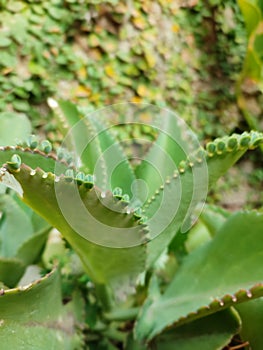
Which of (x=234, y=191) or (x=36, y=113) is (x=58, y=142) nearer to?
(x=36, y=113)

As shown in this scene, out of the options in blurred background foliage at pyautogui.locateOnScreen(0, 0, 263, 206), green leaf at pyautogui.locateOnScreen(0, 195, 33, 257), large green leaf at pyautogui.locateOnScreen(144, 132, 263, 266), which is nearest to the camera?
large green leaf at pyautogui.locateOnScreen(144, 132, 263, 266)

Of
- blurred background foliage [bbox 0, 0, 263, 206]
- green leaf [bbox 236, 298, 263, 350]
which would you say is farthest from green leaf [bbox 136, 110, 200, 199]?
blurred background foliage [bbox 0, 0, 263, 206]

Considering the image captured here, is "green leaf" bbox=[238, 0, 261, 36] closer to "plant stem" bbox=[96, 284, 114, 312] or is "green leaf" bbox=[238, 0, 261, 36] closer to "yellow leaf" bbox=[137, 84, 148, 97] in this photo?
"yellow leaf" bbox=[137, 84, 148, 97]

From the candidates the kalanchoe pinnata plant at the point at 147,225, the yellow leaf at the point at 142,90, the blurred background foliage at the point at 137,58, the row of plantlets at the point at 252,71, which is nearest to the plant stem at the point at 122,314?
the kalanchoe pinnata plant at the point at 147,225

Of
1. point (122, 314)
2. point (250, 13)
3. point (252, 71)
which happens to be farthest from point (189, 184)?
point (252, 71)

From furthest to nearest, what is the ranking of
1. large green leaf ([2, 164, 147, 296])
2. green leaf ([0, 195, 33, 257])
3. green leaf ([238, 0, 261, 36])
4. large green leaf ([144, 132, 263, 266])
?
green leaf ([238, 0, 261, 36])
green leaf ([0, 195, 33, 257])
large green leaf ([144, 132, 263, 266])
large green leaf ([2, 164, 147, 296])

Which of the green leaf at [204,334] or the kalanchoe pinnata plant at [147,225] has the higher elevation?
the kalanchoe pinnata plant at [147,225]

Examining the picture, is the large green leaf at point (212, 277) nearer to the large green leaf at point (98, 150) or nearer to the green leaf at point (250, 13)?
the large green leaf at point (98, 150)
